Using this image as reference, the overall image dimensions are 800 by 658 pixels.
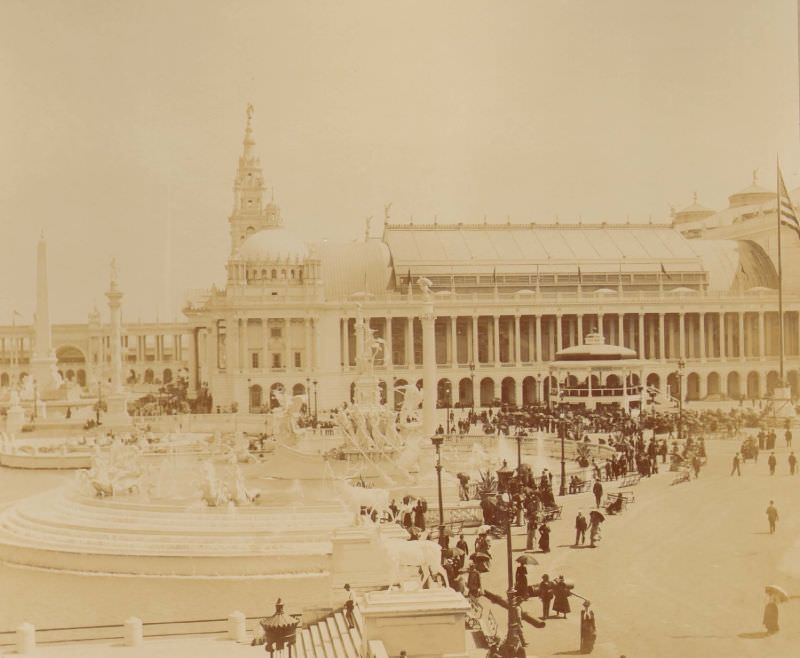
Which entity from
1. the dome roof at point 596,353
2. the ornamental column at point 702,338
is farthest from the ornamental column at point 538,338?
the ornamental column at point 702,338

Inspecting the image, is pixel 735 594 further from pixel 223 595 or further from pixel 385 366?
pixel 385 366

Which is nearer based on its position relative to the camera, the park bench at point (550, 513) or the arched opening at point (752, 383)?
the park bench at point (550, 513)

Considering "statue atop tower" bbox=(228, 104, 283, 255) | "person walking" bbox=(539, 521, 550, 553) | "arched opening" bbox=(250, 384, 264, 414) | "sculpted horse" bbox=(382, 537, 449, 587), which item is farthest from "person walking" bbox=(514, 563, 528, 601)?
"statue atop tower" bbox=(228, 104, 283, 255)

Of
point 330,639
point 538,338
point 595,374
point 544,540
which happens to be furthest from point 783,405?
point 330,639

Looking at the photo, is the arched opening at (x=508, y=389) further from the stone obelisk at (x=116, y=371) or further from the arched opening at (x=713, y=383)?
the stone obelisk at (x=116, y=371)

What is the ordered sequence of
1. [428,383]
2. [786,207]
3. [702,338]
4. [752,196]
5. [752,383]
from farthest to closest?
[752,196] < [752,383] < [702,338] < [428,383] < [786,207]

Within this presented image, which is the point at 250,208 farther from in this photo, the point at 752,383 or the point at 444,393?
the point at 752,383
